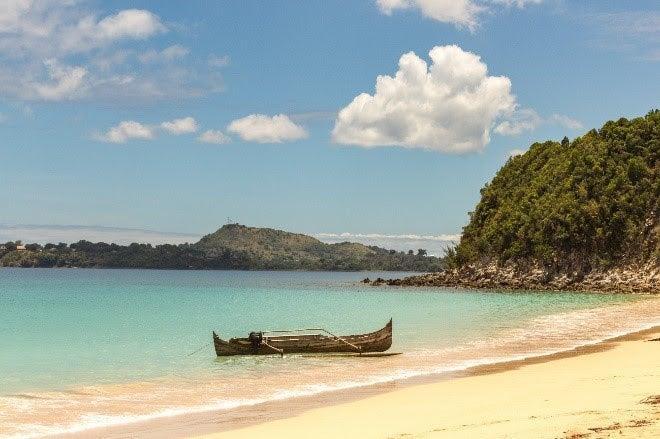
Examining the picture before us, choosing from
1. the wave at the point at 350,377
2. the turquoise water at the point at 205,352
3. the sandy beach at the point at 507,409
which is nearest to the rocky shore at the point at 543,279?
the turquoise water at the point at 205,352

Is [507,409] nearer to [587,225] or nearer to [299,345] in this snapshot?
[299,345]

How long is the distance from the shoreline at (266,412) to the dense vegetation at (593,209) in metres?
73.9

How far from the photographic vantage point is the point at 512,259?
339 feet

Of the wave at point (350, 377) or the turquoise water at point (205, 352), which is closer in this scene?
the wave at point (350, 377)

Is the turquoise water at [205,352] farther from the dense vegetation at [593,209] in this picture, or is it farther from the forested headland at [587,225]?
the dense vegetation at [593,209]

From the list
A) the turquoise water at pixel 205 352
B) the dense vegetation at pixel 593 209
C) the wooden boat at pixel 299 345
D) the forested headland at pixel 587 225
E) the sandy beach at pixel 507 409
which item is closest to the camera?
the sandy beach at pixel 507 409

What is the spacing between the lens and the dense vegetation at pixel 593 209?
9194cm

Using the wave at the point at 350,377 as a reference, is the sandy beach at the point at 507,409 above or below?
above

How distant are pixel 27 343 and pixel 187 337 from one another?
7391 mm

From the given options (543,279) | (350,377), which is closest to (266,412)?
(350,377)

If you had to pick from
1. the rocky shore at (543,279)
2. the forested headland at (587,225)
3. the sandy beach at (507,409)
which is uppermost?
the forested headland at (587,225)

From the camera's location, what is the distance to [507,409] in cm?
1424

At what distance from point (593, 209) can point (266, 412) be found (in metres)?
83.6

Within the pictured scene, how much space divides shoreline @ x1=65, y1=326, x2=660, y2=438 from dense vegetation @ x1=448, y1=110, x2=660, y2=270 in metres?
73.9
